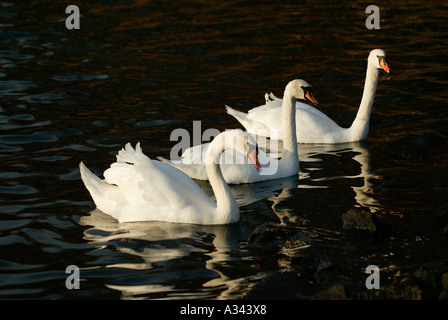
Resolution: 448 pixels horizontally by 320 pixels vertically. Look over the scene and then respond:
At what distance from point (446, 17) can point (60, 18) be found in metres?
9.01

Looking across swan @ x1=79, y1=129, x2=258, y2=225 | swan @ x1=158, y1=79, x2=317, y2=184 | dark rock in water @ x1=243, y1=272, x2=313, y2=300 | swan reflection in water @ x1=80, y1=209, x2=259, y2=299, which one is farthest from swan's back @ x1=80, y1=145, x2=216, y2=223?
dark rock in water @ x1=243, y1=272, x2=313, y2=300

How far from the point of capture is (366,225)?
25.4 feet

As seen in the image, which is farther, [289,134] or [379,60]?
[379,60]

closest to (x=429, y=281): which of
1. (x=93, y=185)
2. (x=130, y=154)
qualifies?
(x=130, y=154)

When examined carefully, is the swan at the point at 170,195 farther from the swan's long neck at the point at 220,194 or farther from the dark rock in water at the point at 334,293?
the dark rock in water at the point at 334,293

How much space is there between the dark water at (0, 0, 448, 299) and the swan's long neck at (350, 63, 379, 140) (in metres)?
0.27

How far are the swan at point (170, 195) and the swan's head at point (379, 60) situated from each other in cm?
381

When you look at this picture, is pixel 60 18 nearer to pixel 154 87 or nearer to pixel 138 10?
pixel 138 10

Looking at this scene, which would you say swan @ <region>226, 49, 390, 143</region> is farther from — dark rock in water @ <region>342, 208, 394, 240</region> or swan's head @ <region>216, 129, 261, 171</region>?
dark rock in water @ <region>342, 208, 394, 240</region>

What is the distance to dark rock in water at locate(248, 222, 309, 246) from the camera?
7.77m

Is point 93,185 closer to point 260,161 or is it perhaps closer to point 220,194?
point 220,194

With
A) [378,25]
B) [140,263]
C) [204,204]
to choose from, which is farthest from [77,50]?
[140,263]

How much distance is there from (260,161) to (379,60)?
9.47ft

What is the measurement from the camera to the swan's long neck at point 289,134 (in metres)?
10.1
